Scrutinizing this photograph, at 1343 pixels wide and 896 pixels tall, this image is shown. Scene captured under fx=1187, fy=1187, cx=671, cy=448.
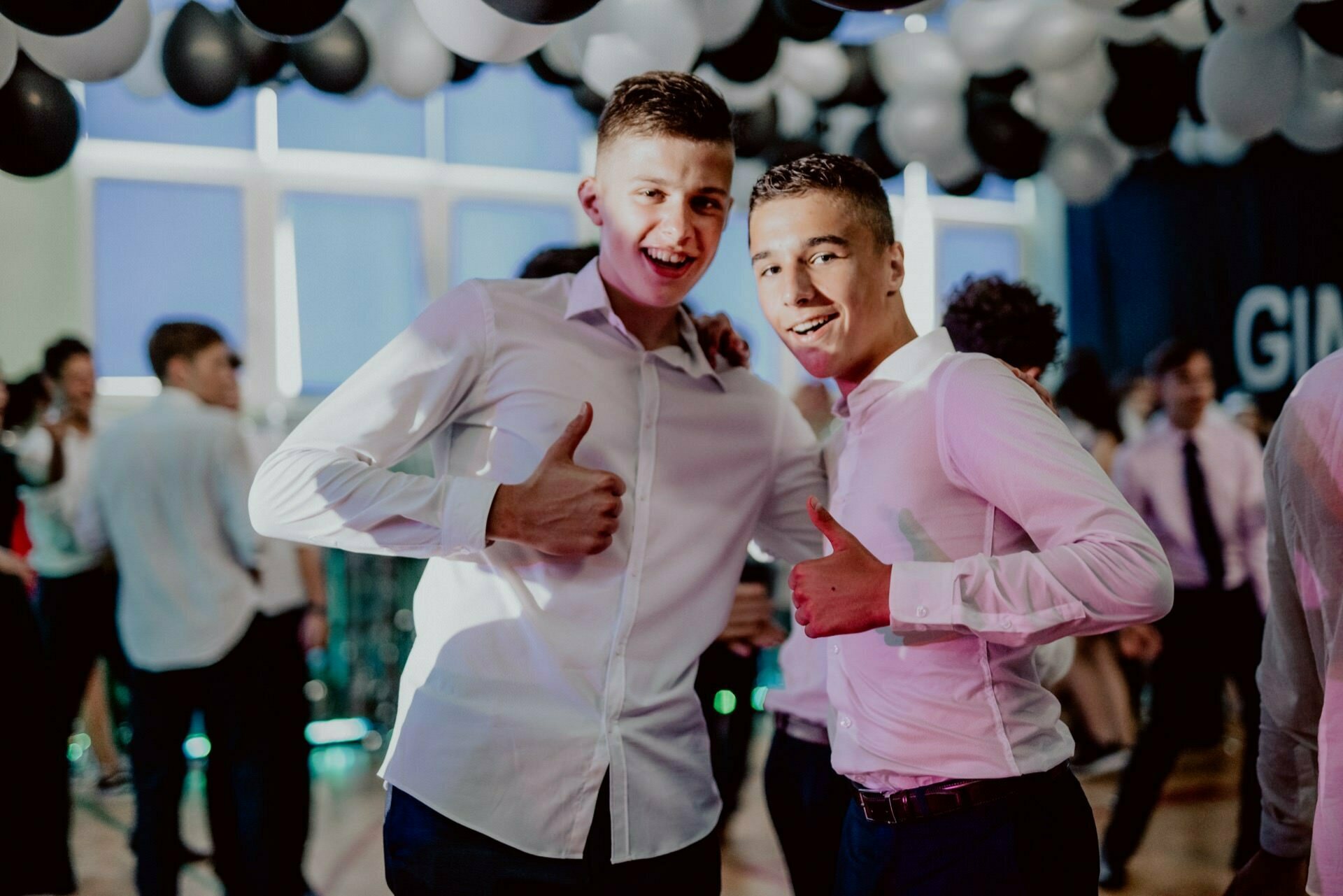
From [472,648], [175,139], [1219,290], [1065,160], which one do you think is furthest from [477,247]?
[472,648]

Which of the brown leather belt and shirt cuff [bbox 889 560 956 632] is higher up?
shirt cuff [bbox 889 560 956 632]

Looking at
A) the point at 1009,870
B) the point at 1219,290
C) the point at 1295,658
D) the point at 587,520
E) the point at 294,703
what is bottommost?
the point at 294,703

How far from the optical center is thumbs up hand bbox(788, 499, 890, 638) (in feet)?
4.14

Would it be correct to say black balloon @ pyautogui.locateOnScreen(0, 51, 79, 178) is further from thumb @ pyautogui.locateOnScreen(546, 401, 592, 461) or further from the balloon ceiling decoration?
thumb @ pyautogui.locateOnScreen(546, 401, 592, 461)

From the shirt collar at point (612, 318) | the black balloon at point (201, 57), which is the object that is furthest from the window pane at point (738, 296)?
the shirt collar at point (612, 318)

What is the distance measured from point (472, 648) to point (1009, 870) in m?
0.72

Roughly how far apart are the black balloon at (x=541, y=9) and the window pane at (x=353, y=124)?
4504mm

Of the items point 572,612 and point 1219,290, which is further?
point 1219,290

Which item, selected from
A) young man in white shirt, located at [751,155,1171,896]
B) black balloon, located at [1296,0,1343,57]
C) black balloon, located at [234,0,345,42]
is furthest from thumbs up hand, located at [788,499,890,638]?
black balloon, located at [1296,0,1343,57]

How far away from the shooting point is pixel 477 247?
23.1 ft

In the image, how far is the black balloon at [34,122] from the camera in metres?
2.67

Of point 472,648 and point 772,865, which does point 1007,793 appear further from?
point 772,865

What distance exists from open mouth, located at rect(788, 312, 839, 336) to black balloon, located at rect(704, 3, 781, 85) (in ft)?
6.77

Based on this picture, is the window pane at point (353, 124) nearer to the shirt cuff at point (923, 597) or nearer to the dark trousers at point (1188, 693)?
the dark trousers at point (1188, 693)
